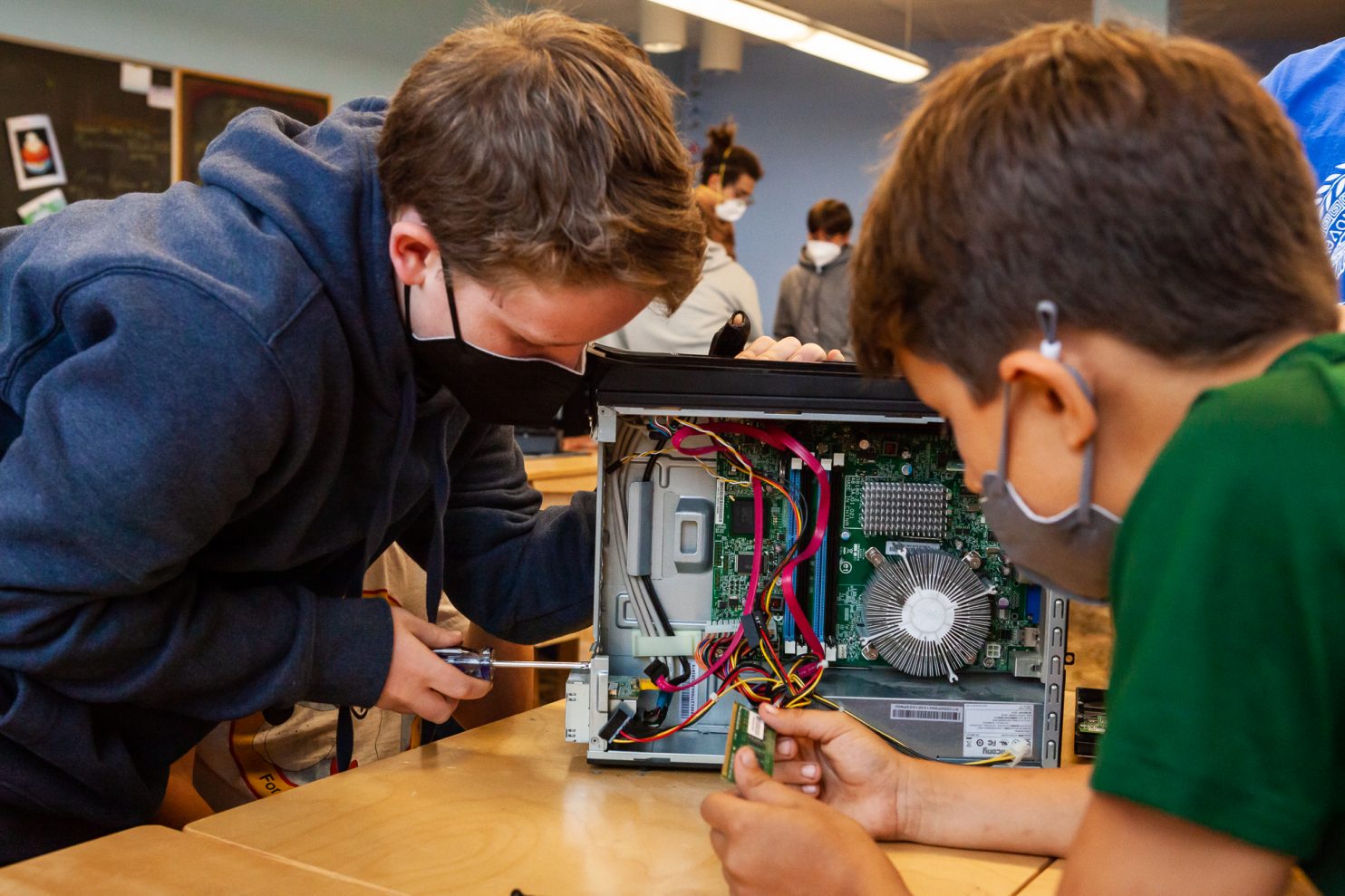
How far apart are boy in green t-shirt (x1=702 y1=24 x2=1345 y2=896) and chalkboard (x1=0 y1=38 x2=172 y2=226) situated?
13.1 feet

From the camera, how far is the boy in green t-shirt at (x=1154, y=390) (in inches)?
20.6

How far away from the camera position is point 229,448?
105cm

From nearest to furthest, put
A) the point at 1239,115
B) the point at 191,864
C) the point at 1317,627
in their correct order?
the point at 1317,627 → the point at 1239,115 → the point at 191,864

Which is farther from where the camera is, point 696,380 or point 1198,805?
point 696,380

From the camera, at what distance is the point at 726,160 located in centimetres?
510

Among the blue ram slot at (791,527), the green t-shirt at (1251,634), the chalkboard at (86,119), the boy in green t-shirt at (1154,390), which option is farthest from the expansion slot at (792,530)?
the chalkboard at (86,119)

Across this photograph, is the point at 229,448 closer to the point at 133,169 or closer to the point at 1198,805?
the point at 1198,805

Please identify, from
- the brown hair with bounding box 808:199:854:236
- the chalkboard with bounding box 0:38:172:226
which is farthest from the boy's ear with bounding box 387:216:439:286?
the brown hair with bounding box 808:199:854:236

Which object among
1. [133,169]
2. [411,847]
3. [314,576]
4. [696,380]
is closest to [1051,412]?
[696,380]

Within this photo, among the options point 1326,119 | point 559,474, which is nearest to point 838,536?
point 1326,119

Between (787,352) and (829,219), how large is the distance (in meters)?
4.50

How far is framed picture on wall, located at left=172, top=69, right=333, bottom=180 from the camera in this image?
14.5 feet

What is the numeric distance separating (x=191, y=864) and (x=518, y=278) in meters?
0.61

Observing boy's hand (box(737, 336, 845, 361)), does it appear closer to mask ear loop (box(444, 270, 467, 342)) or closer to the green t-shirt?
mask ear loop (box(444, 270, 467, 342))
